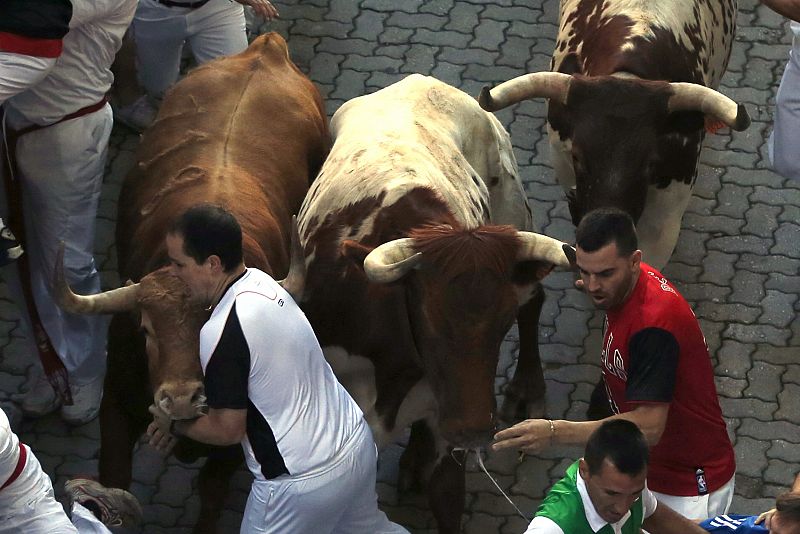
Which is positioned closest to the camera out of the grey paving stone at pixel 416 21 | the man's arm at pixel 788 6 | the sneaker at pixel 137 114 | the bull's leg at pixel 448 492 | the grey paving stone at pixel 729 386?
the bull's leg at pixel 448 492

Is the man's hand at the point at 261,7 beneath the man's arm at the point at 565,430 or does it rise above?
above

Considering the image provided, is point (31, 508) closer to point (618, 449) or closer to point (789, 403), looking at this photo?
point (618, 449)

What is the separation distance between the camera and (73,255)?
7.21 metres

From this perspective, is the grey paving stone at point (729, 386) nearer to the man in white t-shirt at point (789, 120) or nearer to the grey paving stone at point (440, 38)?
the man in white t-shirt at point (789, 120)

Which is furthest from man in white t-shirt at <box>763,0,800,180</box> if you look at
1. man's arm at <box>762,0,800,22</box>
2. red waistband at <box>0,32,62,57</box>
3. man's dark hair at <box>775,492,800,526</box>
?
red waistband at <box>0,32,62,57</box>

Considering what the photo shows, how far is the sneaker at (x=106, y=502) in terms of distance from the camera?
5.65 metres

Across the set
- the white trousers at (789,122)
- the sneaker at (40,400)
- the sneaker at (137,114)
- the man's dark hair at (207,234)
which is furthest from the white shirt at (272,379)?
the sneaker at (137,114)

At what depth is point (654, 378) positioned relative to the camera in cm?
524

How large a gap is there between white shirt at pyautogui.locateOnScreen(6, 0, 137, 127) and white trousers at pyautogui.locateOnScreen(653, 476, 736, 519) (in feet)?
11.5

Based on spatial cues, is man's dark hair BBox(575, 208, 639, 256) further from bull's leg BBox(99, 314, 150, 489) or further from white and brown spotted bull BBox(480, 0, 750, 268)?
bull's leg BBox(99, 314, 150, 489)

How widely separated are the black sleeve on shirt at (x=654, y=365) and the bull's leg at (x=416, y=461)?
4.86ft

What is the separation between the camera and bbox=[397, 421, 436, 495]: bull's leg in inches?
257

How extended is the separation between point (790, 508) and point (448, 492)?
200 centimetres

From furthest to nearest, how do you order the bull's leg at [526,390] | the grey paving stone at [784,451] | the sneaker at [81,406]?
the bull's leg at [526,390] < the sneaker at [81,406] < the grey paving stone at [784,451]
